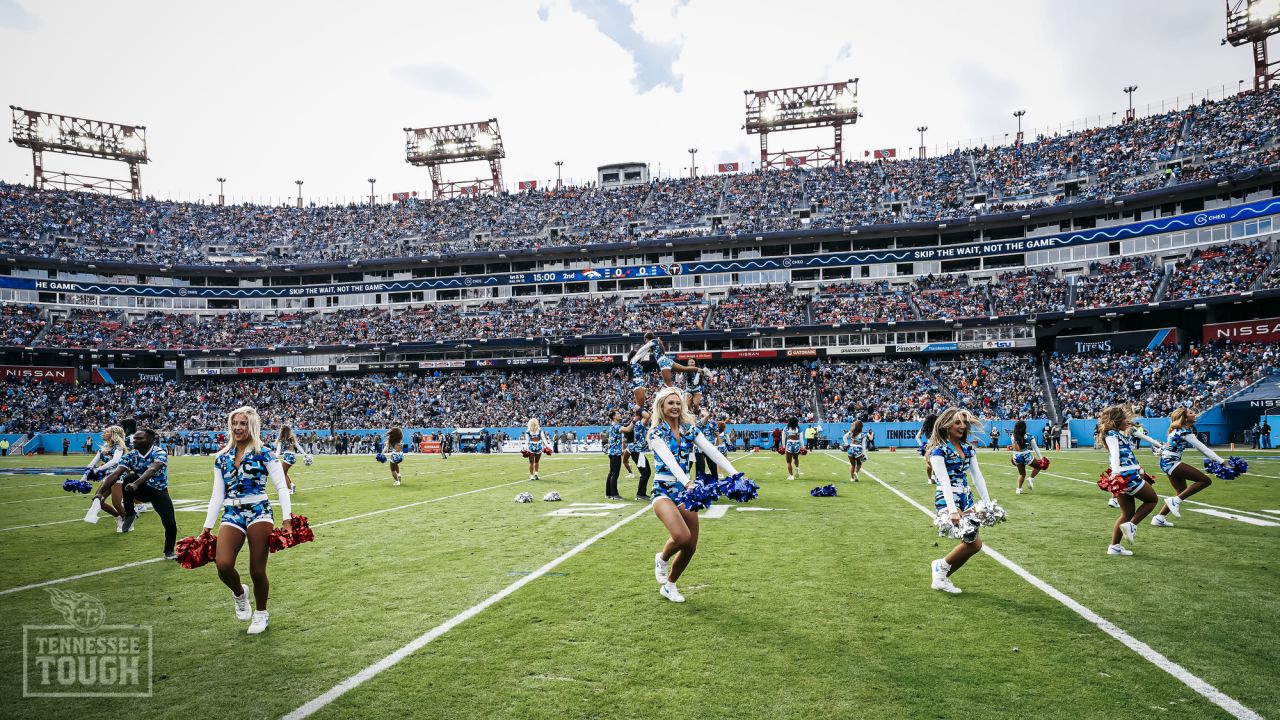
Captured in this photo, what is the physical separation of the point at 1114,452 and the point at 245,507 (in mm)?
11906

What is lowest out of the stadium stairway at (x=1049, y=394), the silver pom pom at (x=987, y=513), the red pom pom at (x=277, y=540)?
the stadium stairway at (x=1049, y=394)

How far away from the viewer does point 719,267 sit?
65000mm

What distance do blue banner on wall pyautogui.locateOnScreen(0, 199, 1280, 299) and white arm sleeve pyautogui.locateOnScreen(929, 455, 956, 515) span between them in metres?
57.6

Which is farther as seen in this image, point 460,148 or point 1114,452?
point 460,148

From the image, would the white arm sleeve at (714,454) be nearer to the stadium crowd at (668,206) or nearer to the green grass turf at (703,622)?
the green grass turf at (703,622)

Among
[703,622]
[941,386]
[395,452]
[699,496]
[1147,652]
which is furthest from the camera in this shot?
[941,386]

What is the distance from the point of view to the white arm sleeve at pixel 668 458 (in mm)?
7203

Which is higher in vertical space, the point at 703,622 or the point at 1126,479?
→ the point at 1126,479

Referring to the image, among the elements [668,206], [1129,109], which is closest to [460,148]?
[668,206]

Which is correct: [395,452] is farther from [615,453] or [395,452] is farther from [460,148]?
[460,148]

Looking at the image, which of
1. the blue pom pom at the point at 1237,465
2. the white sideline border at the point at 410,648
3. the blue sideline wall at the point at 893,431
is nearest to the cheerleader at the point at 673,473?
the white sideline border at the point at 410,648

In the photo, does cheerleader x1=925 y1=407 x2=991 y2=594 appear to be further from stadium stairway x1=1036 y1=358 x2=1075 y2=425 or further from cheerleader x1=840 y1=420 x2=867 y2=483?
stadium stairway x1=1036 y1=358 x2=1075 y2=425

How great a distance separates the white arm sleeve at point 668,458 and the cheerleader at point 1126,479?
6.83 m

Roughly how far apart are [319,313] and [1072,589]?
7510 centimetres
